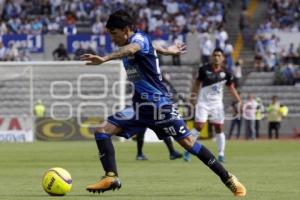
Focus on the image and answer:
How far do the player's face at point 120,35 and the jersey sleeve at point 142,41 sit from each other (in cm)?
13

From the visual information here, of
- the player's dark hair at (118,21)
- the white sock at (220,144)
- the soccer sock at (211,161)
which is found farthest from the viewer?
the white sock at (220,144)

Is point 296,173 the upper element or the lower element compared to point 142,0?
lower

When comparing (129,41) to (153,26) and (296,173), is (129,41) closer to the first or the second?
(296,173)

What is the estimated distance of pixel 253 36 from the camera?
156 feet

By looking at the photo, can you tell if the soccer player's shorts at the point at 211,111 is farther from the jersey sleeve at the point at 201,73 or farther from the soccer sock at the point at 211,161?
the soccer sock at the point at 211,161

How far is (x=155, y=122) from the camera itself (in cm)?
1347

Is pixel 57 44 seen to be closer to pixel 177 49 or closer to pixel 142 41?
pixel 177 49

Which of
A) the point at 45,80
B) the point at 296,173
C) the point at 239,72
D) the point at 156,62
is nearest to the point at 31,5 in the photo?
the point at 45,80

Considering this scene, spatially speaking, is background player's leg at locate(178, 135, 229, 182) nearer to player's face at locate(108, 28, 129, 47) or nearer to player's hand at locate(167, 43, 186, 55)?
player's hand at locate(167, 43, 186, 55)

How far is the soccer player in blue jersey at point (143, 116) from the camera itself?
13109mm

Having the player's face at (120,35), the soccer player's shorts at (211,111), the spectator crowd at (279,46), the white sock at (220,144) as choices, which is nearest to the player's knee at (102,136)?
the player's face at (120,35)

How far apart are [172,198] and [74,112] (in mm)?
28489

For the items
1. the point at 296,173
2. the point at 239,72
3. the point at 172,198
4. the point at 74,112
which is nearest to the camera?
the point at 172,198

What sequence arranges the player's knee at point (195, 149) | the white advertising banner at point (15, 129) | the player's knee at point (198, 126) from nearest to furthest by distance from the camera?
1. the player's knee at point (195, 149)
2. the player's knee at point (198, 126)
3. the white advertising banner at point (15, 129)
